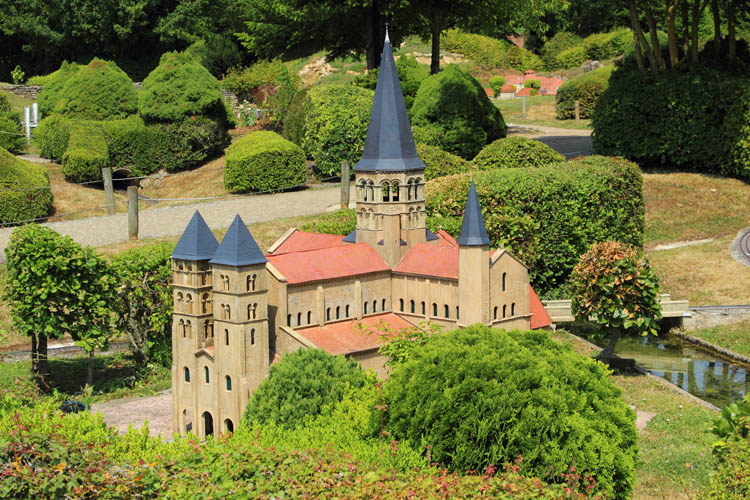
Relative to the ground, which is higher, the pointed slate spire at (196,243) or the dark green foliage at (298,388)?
the pointed slate spire at (196,243)

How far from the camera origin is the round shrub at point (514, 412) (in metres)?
23.5

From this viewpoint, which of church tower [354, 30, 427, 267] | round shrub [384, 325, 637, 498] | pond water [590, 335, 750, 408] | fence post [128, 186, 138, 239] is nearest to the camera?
round shrub [384, 325, 637, 498]

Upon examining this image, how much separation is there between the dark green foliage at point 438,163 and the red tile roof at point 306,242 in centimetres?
1151

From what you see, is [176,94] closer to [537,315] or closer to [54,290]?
[54,290]

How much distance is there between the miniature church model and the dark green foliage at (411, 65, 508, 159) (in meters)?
18.7

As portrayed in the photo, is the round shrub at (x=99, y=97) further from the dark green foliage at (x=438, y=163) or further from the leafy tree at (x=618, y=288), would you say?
the leafy tree at (x=618, y=288)

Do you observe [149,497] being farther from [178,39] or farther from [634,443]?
[178,39]

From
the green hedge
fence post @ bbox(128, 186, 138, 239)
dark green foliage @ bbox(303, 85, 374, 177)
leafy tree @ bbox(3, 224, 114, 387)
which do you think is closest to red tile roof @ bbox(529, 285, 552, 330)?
leafy tree @ bbox(3, 224, 114, 387)

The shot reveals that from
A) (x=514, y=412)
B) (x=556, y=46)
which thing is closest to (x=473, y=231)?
(x=514, y=412)

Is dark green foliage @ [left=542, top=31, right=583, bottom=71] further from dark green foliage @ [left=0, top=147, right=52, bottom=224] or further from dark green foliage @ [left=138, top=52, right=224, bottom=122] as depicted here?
dark green foliage @ [left=0, top=147, right=52, bottom=224]

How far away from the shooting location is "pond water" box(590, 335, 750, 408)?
33781 mm

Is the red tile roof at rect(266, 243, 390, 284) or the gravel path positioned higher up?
the gravel path

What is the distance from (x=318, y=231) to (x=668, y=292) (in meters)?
14.8

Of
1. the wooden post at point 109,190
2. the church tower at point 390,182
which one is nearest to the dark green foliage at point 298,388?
the church tower at point 390,182
